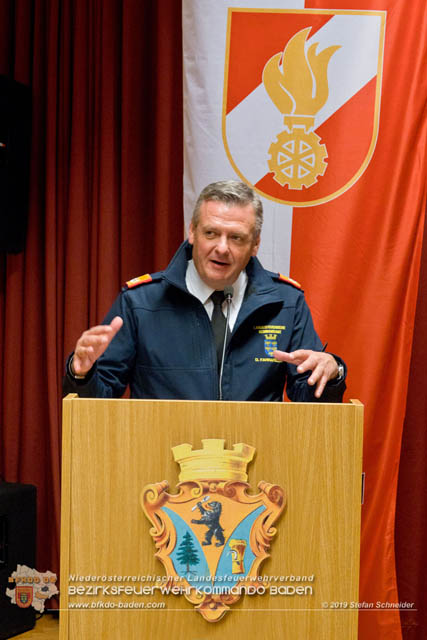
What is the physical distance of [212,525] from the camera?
114 centimetres

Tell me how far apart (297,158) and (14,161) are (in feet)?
3.49

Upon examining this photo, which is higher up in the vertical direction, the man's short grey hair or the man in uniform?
the man's short grey hair

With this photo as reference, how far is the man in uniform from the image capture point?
1.75m

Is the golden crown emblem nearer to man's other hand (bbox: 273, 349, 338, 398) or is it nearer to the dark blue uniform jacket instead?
man's other hand (bbox: 273, 349, 338, 398)

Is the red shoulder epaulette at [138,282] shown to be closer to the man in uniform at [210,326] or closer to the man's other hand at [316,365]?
the man in uniform at [210,326]

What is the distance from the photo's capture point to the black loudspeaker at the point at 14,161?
2.53 metres

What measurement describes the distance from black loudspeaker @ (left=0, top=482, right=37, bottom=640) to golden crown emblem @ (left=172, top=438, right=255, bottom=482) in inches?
59.7

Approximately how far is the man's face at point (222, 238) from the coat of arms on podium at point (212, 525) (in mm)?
724

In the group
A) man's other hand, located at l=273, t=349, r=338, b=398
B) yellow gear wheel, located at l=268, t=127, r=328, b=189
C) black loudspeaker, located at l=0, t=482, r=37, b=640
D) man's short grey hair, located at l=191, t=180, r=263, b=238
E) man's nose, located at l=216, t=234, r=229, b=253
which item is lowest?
black loudspeaker, located at l=0, t=482, r=37, b=640

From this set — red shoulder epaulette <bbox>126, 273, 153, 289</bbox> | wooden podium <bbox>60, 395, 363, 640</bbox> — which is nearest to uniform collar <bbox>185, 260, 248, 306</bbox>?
red shoulder epaulette <bbox>126, 273, 153, 289</bbox>

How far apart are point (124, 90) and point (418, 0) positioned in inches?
43.0

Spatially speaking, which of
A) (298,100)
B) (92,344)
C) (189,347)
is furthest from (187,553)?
(298,100)

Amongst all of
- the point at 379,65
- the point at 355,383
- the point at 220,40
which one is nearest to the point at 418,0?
the point at 379,65

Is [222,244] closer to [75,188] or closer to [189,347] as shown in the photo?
[189,347]
